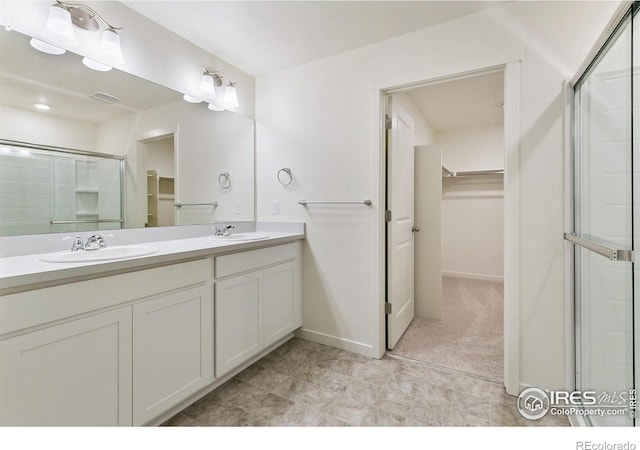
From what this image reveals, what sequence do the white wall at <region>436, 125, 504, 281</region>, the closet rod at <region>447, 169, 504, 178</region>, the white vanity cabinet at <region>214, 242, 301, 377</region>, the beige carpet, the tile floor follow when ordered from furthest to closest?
the white wall at <region>436, 125, 504, 281</region>, the closet rod at <region>447, 169, 504, 178</region>, the beige carpet, the white vanity cabinet at <region>214, 242, 301, 377</region>, the tile floor

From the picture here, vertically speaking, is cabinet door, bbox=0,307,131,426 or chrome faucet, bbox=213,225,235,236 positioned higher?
chrome faucet, bbox=213,225,235,236

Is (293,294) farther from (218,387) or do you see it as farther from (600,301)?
(600,301)

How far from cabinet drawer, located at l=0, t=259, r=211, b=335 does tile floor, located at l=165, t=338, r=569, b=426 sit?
2.43 feet

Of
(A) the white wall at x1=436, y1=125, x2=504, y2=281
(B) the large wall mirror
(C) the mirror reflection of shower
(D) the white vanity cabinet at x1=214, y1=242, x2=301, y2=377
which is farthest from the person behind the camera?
(A) the white wall at x1=436, y1=125, x2=504, y2=281

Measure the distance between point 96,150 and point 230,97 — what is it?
1.11 m

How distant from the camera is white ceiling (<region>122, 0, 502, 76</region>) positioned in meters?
1.77

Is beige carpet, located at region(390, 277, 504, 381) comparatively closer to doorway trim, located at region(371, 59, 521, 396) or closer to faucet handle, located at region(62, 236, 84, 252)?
doorway trim, located at region(371, 59, 521, 396)

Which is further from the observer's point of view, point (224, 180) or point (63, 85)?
point (224, 180)

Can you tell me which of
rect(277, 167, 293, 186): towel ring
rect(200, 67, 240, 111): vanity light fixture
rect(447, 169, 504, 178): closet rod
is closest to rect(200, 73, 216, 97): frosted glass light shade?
rect(200, 67, 240, 111): vanity light fixture

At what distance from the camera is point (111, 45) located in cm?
166

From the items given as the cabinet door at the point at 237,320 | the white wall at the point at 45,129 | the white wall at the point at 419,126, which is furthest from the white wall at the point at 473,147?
the white wall at the point at 45,129

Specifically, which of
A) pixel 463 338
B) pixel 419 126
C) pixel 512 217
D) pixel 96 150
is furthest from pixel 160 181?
pixel 419 126

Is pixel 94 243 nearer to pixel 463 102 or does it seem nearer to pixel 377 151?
pixel 377 151
